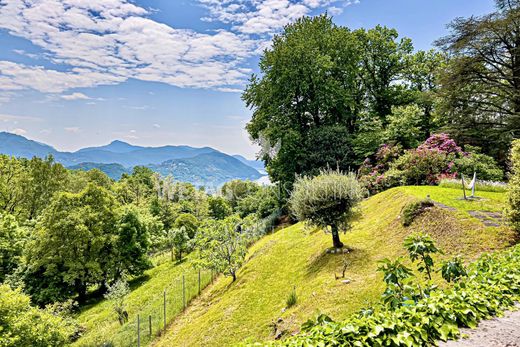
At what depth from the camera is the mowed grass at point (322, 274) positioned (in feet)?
26.0

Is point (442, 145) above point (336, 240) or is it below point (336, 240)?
above

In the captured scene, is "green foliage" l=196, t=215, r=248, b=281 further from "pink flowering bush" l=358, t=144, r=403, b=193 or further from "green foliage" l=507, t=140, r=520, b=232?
"green foliage" l=507, t=140, r=520, b=232

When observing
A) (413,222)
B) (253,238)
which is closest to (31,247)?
(253,238)

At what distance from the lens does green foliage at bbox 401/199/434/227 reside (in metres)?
10.4

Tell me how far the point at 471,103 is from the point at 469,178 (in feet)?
24.5

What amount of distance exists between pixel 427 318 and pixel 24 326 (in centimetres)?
1288

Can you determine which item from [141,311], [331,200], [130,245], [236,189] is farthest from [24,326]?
[236,189]

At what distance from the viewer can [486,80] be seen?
18625 millimetres

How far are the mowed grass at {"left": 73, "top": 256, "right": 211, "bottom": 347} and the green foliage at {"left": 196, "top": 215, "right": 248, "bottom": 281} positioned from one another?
235cm

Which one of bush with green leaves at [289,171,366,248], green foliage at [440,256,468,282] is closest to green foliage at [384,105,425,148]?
bush with green leaves at [289,171,366,248]

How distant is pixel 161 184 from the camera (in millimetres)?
78562

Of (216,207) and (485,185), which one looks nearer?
(485,185)

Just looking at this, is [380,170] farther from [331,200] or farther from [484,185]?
[331,200]

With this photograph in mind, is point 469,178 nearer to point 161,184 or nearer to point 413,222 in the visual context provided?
point 413,222
